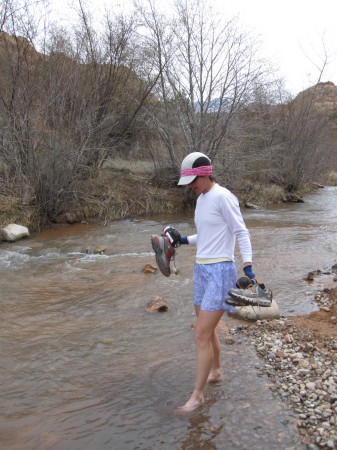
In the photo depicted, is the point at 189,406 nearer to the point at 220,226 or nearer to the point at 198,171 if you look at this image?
the point at 220,226

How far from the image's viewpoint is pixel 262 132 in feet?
55.4

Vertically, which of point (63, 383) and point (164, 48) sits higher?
point (164, 48)

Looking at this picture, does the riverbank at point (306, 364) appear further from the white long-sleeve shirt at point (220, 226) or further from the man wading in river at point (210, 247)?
the white long-sleeve shirt at point (220, 226)

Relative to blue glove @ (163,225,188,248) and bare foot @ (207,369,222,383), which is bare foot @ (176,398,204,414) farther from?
blue glove @ (163,225,188,248)

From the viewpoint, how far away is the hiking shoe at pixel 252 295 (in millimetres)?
3160

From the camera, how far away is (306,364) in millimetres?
4090

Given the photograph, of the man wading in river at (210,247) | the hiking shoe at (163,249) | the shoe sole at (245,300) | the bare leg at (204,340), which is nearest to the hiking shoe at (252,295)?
the shoe sole at (245,300)

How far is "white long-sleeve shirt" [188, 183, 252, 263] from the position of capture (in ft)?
10.5

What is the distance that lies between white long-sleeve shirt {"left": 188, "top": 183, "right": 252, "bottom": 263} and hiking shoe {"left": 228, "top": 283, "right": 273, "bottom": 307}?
246 millimetres

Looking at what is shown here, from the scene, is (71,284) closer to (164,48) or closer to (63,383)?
(63,383)

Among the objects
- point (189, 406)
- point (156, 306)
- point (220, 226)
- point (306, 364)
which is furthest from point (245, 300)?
point (156, 306)

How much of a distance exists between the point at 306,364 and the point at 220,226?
1846mm

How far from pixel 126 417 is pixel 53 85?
410 inches

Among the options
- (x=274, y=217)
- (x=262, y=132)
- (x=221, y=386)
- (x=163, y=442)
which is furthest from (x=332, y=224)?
(x=163, y=442)
